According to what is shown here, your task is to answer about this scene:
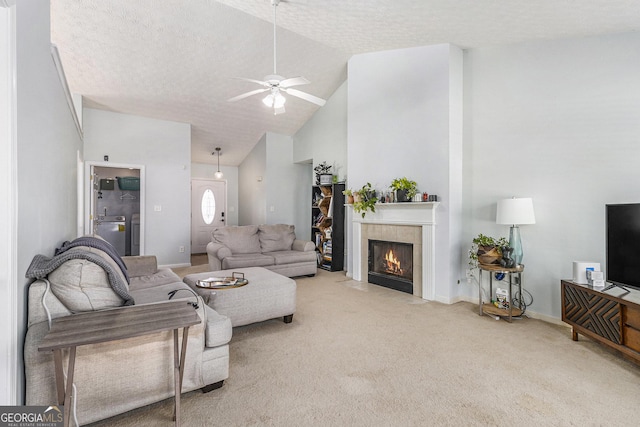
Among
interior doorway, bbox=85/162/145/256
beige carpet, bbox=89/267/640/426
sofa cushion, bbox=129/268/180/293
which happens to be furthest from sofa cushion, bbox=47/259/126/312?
interior doorway, bbox=85/162/145/256

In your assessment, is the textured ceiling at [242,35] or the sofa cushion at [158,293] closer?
the sofa cushion at [158,293]

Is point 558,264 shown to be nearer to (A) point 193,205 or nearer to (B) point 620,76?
(B) point 620,76

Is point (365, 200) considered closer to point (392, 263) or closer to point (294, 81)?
point (392, 263)

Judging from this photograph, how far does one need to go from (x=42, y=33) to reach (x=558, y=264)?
4.70 metres

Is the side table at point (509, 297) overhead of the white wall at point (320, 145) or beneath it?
beneath

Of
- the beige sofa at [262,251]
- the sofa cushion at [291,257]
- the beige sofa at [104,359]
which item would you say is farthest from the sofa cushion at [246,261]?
the beige sofa at [104,359]

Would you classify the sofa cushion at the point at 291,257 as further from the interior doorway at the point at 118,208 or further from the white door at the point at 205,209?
the white door at the point at 205,209

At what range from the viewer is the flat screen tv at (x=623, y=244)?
2.34 metres

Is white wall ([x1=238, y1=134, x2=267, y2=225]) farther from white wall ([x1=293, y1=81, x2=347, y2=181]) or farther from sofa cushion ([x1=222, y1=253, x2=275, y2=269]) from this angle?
sofa cushion ([x1=222, y1=253, x2=275, y2=269])

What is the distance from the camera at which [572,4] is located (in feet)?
8.46

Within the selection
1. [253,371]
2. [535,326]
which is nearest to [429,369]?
[253,371]

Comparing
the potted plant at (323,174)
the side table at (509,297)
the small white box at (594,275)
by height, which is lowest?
the side table at (509,297)

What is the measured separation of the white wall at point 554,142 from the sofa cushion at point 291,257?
2468 mm

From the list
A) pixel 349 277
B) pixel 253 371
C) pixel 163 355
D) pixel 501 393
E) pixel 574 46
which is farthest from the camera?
pixel 349 277
